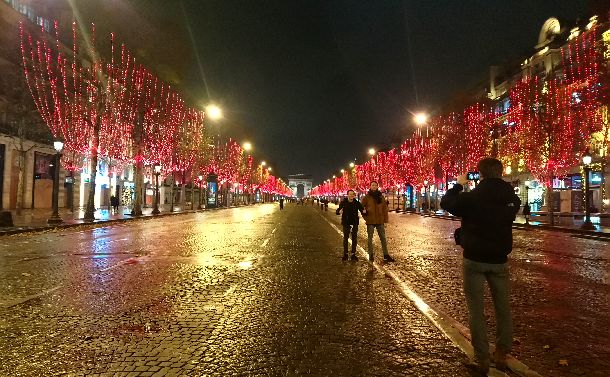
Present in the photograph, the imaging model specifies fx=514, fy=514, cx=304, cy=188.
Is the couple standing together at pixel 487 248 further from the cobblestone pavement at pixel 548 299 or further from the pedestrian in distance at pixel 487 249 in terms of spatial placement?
the cobblestone pavement at pixel 548 299

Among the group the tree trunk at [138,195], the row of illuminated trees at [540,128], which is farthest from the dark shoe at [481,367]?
the tree trunk at [138,195]

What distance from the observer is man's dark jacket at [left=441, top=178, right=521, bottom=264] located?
189 inches

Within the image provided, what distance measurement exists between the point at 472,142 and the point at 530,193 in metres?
15.1

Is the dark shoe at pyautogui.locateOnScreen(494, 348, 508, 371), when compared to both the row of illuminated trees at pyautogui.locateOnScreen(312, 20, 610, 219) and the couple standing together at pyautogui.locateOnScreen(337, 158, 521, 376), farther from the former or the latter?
the row of illuminated trees at pyautogui.locateOnScreen(312, 20, 610, 219)

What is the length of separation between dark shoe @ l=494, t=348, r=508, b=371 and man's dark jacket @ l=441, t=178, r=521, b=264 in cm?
86

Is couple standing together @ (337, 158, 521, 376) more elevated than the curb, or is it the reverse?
couple standing together @ (337, 158, 521, 376)

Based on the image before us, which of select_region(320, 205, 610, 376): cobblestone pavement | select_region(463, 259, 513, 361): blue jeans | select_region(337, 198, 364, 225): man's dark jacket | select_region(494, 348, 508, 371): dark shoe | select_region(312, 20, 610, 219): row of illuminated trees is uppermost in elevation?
select_region(312, 20, 610, 219): row of illuminated trees

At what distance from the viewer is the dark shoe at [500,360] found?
480cm

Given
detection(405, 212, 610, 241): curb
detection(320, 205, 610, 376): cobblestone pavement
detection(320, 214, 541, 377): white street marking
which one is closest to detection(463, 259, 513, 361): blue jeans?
detection(320, 214, 541, 377): white street marking

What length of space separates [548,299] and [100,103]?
32.0 metres

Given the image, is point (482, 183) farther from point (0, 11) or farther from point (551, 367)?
point (0, 11)

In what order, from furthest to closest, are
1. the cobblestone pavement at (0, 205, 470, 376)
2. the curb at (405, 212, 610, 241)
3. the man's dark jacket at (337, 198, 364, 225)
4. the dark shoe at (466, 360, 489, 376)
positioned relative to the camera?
the curb at (405, 212, 610, 241) < the man's dark jacket at (337, 198, 364, 225) < the cobblestone pavement at (0, 205, 470, 376) < the dark shoe at (466, 360, 489, 376)

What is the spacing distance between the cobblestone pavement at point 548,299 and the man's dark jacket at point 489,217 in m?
1.22

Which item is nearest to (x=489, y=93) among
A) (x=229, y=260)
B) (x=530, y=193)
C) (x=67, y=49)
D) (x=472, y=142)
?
(x=530, y=193)
